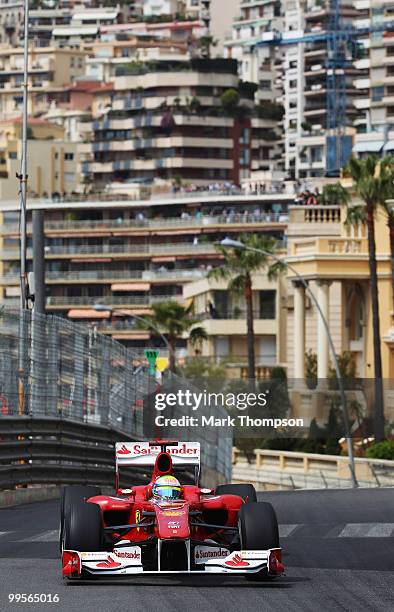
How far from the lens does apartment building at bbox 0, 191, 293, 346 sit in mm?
146750

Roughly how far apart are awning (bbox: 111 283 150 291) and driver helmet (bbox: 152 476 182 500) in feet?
435

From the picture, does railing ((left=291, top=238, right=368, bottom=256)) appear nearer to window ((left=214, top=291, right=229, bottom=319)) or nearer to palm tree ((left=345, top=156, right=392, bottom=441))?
palm tree ((left=345, top=156, right=392, bottom=441))

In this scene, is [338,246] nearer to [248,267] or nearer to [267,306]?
[248,267]

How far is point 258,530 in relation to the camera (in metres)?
15.6

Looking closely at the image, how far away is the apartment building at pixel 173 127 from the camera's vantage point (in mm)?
186250

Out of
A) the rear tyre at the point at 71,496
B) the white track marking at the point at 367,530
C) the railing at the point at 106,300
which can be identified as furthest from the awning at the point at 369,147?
the rear tyre at the point at 71,496

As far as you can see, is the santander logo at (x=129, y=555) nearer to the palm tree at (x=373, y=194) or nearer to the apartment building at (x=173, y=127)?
the palm tree at (x=373, y=194)

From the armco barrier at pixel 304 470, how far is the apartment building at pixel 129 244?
81.1 metres

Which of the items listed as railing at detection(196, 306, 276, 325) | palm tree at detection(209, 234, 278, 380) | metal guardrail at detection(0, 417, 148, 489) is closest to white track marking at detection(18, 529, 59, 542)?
metal guardrail at detection(0, 417, 148, 489)

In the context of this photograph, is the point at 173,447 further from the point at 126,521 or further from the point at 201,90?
the point at 201,90

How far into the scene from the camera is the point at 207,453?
43281 millimetres

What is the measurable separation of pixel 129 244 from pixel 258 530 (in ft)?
454

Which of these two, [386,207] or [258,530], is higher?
[386,207]

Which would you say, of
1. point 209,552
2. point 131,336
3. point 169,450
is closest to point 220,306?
point 131,336
